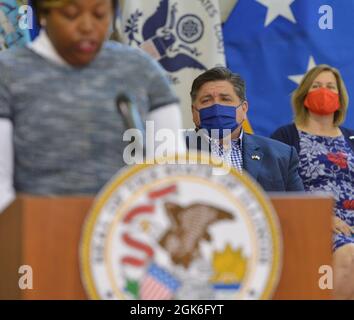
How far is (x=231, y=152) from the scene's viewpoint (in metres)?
3.30

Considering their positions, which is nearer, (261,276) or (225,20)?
Result: (261,276)

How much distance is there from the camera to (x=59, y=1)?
1.85 metres

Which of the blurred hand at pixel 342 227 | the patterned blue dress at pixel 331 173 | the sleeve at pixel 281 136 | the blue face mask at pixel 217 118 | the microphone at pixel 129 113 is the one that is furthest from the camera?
the sleeve at pixel 281 136

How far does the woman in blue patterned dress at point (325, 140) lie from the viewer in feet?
12.4

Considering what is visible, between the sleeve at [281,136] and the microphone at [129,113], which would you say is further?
the sleeve at [281,136]

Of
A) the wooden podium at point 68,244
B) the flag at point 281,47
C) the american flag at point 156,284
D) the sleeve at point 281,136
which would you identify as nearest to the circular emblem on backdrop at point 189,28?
the flag at point 281,47

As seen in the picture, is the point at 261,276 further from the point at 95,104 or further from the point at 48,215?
the point at 95,104

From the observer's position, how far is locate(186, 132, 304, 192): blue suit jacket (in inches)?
127

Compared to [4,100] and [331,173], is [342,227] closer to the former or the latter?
[331,173]

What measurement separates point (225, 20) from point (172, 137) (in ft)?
9.45

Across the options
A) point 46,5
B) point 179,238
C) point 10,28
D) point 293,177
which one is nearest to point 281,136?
point 293,177

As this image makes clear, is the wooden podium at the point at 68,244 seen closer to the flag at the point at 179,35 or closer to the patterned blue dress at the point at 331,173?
the patterned blue dress at the point at 331,173

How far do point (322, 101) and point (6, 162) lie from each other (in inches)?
92.0
